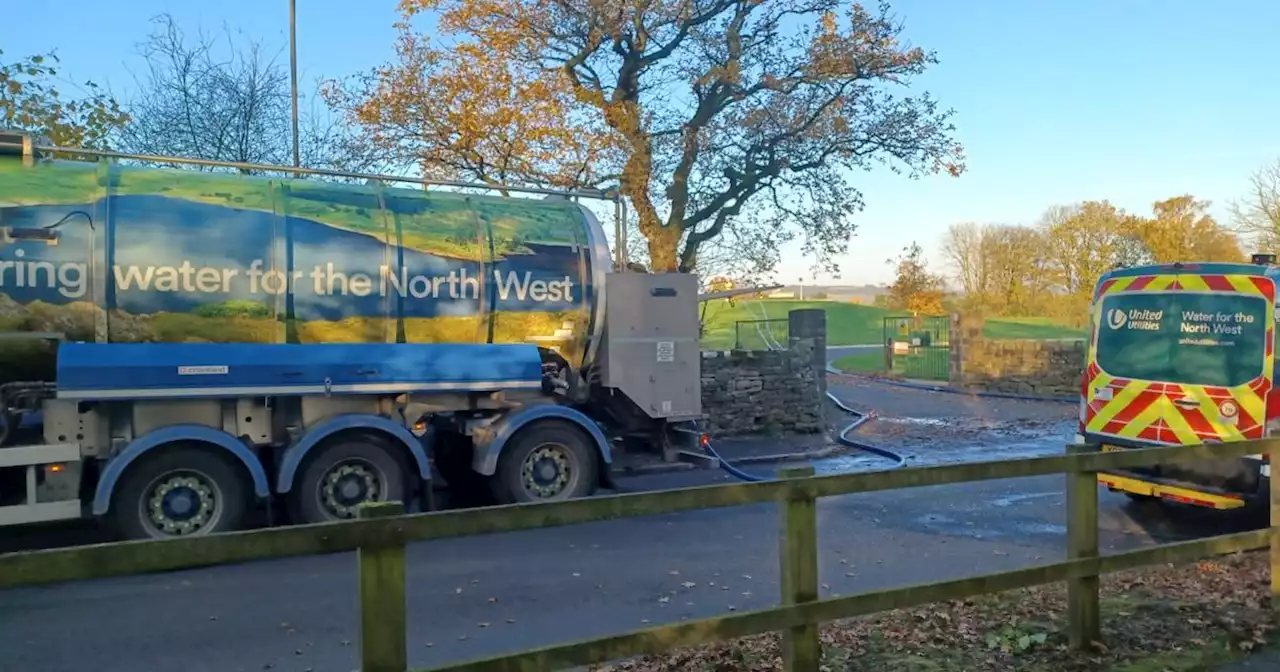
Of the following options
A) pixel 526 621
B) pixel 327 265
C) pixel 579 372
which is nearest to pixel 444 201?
pixel 327 265

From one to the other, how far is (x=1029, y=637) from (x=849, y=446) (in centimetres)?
1199

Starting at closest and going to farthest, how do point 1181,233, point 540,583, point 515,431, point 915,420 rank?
point 540,583 < point 515,431 < point 915,420 < point 1181,233

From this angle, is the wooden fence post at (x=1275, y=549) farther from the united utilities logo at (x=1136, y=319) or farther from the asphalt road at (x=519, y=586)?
the united utilities logo at (x=1136, y=319)

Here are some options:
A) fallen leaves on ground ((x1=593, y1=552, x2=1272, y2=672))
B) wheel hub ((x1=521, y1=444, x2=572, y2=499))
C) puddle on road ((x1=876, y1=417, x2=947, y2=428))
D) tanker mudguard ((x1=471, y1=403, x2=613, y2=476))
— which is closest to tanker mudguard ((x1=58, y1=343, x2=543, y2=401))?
tanker mudguard ((x1=471, y1=403, x2=613, y2=476))

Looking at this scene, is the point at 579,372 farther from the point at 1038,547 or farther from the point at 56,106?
the point at 56,106

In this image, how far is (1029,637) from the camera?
529 centimetres

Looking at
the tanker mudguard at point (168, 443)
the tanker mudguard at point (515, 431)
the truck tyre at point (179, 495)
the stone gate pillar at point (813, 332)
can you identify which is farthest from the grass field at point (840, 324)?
the truck tyre at point (179, 495)

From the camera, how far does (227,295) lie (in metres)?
9.80

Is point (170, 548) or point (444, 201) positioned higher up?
point (444, 201)

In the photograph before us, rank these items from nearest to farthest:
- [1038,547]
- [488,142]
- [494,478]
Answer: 1. [1038,547]
2. [494,478]
3. [488,142]

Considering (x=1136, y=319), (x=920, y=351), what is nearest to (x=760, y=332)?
(x=920, y=351)

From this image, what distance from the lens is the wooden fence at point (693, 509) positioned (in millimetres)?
3002

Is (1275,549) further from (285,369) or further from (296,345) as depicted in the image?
(296,345)

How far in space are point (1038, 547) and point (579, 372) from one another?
5.18m
